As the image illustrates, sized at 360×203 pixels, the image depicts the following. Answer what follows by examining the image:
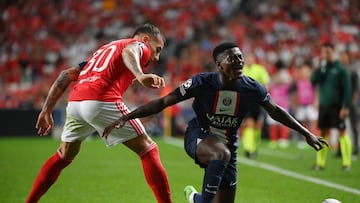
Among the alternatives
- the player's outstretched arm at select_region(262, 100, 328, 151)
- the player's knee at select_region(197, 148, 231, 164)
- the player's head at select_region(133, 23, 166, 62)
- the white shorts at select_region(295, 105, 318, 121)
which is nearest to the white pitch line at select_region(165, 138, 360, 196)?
the player's outstretched arm at select_region(262, 100, 328, 151)

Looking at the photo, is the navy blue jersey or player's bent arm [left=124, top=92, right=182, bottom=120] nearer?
player's bent arm [left=124, top=92, right=182, bottom=120]

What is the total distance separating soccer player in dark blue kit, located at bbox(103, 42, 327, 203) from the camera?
6.34 meters

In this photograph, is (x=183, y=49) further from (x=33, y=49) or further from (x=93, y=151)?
(x=93, y=151)

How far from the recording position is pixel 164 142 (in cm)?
2095

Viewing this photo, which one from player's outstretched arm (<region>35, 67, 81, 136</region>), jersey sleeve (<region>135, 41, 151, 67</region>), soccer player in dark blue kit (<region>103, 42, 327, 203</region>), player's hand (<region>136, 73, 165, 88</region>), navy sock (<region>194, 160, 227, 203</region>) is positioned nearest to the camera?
player's hand (<region>136, 73, 165, 88</region>)

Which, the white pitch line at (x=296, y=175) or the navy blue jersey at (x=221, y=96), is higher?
the navy blue jersey at (x=221, y=96)

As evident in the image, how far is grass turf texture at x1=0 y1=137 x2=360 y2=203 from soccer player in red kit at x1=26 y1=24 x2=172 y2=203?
147 centimetres

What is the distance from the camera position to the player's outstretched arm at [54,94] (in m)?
7.14

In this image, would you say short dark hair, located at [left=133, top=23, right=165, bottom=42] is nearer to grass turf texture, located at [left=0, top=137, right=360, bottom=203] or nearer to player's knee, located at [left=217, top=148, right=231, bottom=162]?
player's knee, located at [left=217, top=148, right=231, bottom=162]

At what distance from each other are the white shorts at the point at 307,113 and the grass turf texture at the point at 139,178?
2.32 meters

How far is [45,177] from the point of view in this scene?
7.07 meters

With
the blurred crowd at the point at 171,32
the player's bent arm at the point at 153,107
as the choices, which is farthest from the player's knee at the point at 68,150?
the blurred crowd at the point at 171,32

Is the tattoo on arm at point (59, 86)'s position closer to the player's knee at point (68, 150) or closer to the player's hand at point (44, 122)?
the player's hand at point (44, 122)

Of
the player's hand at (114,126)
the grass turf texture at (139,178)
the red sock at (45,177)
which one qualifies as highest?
the player's hand at (114,126)
